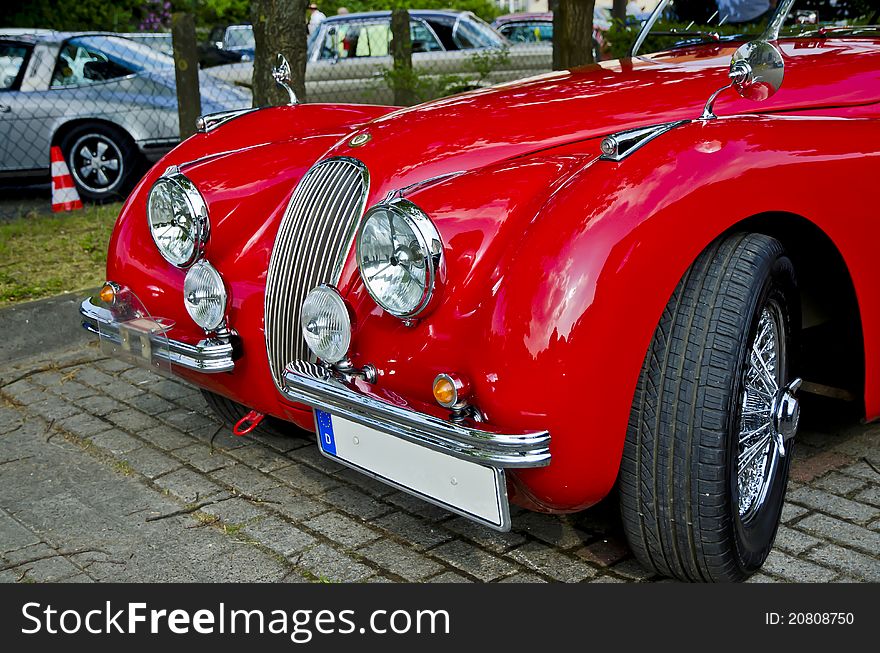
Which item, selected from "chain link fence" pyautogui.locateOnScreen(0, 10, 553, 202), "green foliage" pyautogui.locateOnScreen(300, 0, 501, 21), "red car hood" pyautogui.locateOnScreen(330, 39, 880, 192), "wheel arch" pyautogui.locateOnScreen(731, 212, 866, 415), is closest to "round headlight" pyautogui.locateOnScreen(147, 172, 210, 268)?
"red car hood" pyautogui.locateOnScreen(330, 39, 880, 192)

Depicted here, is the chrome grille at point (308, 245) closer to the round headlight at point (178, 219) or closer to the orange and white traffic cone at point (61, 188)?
the round headlight at point (178, 219)

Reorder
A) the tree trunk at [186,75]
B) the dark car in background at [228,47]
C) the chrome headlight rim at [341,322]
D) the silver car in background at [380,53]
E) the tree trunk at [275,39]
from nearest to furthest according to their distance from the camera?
1. the chrome headlight rim at [341,322]
2. the tree trunk at [275,39]
3. the tree trunk at [186,75]
4. the silver car in background at [380,53]
5. the dark car in background at [228,47]

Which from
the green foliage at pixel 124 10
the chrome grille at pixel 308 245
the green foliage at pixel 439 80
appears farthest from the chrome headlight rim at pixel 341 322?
the green foliage at pixel 124 10

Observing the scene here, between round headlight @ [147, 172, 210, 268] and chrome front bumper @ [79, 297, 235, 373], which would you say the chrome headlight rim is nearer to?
chrome front bumper @ [79, 297, 235, 373]

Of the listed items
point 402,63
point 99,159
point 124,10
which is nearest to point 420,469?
point 99,159

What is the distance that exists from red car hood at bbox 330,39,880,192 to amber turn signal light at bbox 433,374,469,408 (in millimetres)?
633

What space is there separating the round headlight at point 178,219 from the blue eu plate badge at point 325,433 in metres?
0.72

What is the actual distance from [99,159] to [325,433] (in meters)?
6.41

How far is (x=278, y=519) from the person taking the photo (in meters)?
Result: 3.05

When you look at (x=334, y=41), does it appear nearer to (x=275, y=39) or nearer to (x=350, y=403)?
(x=275, y=39)

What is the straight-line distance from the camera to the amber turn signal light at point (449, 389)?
2.31 meters
